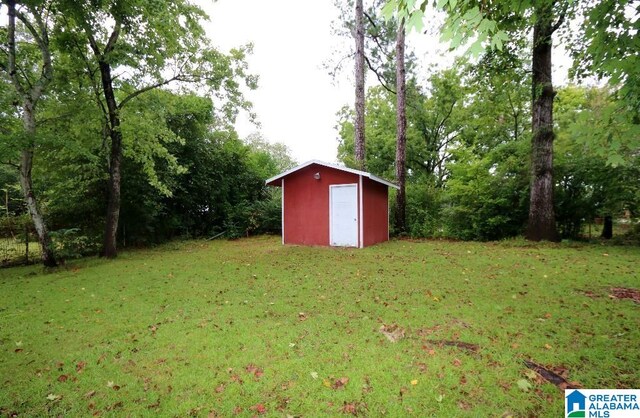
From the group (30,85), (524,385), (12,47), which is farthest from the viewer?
(30,85)

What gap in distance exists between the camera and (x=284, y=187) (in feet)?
38.8

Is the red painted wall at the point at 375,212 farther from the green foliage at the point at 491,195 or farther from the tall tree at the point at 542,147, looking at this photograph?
the tall tree at the point at 542,147

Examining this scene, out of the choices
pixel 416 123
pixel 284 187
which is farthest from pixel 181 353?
pixel 416 123

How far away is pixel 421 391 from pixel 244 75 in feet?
36.2

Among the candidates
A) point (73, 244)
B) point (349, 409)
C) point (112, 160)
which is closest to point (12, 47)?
point (112, 160)

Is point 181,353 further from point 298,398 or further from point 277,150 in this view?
point 277,150

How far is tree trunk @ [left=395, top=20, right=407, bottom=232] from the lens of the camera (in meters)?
12.2

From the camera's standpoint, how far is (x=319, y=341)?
136 inches

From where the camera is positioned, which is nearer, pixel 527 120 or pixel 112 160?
pixel 112 160

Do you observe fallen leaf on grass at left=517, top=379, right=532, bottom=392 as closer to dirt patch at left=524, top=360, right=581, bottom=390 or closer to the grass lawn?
the grass lawn

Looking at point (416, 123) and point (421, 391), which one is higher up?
point (416, 123)

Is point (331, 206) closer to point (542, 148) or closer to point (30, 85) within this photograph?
point (542, 148)

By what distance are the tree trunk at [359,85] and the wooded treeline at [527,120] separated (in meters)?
0.57

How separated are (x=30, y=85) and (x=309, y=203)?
8251 millimetres
